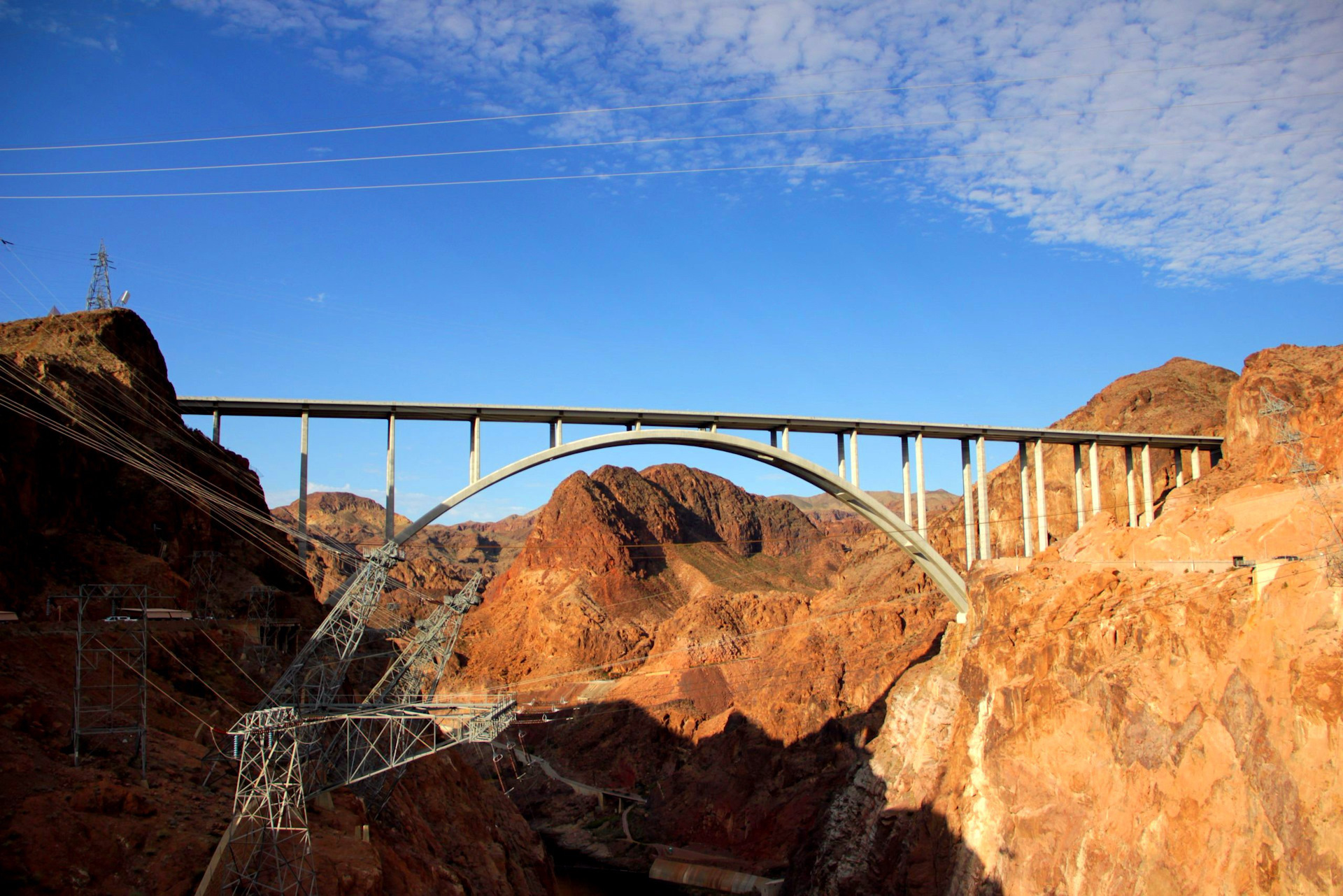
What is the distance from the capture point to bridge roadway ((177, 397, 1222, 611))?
Result: 3844 centimetres

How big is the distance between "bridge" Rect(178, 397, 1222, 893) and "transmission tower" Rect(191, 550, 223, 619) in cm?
384

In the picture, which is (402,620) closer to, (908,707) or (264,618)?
(264,618)

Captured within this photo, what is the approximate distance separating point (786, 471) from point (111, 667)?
27.4 meters

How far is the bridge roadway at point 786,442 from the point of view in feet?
126

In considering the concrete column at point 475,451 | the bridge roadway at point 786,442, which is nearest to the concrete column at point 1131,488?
the bridge roadway at point 786,442

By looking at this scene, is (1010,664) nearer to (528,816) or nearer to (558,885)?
(558,885)

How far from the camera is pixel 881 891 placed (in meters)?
37.6

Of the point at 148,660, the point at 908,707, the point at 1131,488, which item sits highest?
the point at 1131,488

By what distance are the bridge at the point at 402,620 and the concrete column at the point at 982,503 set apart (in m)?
0.10

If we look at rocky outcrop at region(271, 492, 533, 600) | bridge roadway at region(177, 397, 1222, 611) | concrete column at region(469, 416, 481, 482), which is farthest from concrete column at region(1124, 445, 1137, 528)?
rocky outcrop at region(271, 492, 533, 600)

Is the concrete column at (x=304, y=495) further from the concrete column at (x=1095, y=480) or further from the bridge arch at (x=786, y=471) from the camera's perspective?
the concrete column at (x=1095, y=480)

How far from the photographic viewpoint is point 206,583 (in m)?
37.2

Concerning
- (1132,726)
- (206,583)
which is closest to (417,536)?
(206,583)

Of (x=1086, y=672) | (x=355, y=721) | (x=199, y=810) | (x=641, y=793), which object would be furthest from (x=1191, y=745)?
(x=641, y=793)
